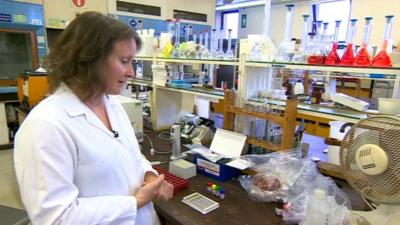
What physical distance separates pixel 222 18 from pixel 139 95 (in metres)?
5.70

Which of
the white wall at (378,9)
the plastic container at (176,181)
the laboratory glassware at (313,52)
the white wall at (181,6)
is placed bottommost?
the plastic container at (176,181)

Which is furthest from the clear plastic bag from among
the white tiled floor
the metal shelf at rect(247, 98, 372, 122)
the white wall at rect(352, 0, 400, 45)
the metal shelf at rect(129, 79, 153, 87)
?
the white wall at rect(352, 0, 400, 45)

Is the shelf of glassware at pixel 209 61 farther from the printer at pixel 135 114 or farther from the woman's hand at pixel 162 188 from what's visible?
the woman's hand at pixel 162 188

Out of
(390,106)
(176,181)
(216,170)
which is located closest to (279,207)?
(216,170)

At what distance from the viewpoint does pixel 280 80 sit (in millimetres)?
1771

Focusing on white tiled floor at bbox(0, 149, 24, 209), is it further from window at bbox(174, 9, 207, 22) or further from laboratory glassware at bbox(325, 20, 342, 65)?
window at bbox(174, 9, 207, 22)

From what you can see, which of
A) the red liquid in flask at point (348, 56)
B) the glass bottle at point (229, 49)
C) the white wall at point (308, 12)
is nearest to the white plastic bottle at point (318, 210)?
the red liquid in flask at point (348, 56)

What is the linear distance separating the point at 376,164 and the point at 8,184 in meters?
3.45

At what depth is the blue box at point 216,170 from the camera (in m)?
1.40

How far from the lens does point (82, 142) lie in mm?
788

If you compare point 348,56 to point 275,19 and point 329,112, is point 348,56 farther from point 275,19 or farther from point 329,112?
point 275,19

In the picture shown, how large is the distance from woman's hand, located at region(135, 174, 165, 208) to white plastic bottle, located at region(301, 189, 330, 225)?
548 millimetres

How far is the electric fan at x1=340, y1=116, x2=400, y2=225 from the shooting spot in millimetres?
839

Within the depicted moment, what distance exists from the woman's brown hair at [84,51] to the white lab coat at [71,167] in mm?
52
